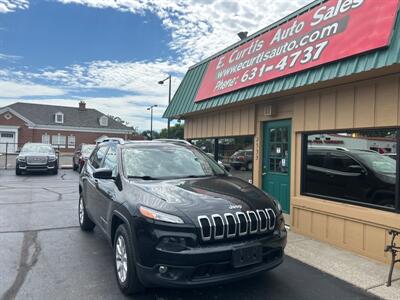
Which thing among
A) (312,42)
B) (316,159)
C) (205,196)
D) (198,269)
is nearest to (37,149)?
(316,159)

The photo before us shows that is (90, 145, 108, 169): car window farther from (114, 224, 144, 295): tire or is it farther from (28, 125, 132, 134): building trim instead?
(28, 125, 132, 134): building trim

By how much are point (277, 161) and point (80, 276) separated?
4.87 metres

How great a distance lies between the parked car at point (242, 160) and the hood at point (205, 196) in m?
4.22

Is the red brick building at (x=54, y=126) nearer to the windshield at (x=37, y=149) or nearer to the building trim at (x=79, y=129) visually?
the building trim at (x=79, y=129)

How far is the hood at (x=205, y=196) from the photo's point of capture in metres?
3.70

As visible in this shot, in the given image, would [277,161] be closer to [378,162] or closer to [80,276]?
[378,162]

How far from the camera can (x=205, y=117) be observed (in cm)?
1079

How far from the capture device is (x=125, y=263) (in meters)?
4.03

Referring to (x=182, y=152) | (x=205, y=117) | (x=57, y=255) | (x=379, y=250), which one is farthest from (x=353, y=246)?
(x=205, y=117)

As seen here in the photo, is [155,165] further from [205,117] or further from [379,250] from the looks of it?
[205,117]

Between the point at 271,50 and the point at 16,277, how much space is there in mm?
5975

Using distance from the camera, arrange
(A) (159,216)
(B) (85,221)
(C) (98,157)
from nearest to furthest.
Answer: (A) (159,216) → (C) (98,157) → (B) (85,221)

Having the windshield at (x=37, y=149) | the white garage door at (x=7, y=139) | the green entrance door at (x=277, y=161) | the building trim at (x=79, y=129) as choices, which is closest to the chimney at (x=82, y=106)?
the building trim at (x=79, y=129)

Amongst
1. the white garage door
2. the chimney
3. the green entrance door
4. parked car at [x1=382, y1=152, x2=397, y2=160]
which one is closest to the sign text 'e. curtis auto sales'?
the green entrance door
